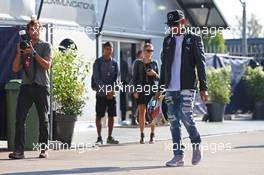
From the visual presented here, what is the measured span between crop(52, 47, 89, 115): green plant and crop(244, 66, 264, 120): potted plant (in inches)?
490

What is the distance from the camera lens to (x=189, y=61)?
32.0ft

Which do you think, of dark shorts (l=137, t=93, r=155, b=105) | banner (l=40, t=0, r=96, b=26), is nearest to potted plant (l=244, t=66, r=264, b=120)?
banner (l=40, t=0, r=96, b=26)

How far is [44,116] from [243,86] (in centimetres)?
1568

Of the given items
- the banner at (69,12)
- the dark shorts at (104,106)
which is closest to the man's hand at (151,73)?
the dark shorts at (104,106)

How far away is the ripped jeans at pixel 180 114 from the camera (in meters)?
9.67

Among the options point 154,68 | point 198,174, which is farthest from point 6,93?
point 198,174

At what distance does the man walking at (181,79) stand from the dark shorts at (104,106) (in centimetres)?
390

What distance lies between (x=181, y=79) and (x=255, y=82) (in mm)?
15730

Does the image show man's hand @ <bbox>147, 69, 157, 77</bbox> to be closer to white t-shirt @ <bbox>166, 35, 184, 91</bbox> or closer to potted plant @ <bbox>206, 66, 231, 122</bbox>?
white t-shirt @ <bbox>166, 35, 184, 91</bbox>

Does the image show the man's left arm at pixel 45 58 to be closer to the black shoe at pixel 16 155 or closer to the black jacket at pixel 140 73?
the black shoe at pixel 16 155

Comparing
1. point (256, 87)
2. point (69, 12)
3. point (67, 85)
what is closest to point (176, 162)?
point (67, 85)

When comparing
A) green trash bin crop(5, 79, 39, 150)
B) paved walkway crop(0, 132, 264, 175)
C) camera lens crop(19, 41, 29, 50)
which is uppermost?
camera lens crop(19, 41, 29, 50)

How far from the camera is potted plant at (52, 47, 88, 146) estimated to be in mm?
12867

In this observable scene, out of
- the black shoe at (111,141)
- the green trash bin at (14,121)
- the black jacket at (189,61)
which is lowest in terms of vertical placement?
the black shoe at (111,141)
